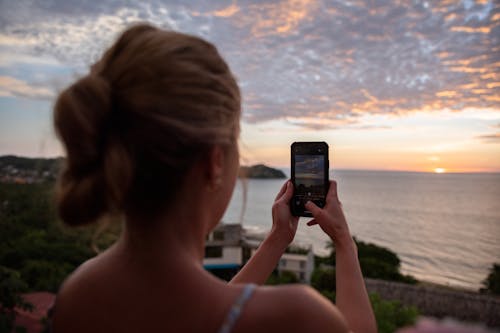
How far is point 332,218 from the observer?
1.23m

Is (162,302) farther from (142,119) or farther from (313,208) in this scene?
(313,208)

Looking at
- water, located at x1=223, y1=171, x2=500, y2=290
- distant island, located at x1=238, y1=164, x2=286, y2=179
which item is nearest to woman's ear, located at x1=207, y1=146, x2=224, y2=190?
distant island, located at x1=238, y1=164, x2=286, y2=179

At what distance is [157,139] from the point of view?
732mm

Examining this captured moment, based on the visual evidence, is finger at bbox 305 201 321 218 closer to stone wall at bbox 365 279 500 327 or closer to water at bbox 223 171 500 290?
stone wall at bbox 365 279 500 327

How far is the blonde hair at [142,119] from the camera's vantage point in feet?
2.41

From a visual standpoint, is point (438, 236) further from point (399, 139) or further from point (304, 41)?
point (304, 41)

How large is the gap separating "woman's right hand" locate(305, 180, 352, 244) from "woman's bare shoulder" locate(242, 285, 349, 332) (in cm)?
49

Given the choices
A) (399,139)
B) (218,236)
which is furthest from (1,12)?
(399,139)

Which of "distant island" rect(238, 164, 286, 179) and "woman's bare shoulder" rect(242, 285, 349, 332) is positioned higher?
"distant island" rect(238, 164, 286, 179)

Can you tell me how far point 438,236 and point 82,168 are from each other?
6776 centimetres

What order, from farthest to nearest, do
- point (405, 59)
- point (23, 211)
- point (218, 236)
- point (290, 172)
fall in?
point (405, 59), point (218, 236), point (23, 211), point (290, 172)

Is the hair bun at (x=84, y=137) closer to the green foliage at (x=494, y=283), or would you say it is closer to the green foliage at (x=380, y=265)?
the green foliage at (x=380, y=265)

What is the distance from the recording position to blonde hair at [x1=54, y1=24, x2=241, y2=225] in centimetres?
73

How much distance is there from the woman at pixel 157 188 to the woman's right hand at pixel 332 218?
0.46 meters
